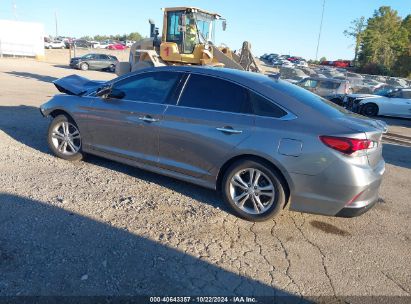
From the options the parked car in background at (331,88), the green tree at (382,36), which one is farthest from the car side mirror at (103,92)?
the green tree at (382,36)

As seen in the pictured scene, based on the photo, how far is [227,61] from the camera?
14.2 meters

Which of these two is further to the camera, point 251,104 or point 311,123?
point 251,104

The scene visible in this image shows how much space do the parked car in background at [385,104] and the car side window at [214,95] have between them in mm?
13150

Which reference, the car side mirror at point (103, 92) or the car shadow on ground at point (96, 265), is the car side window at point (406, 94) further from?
the car shadow on ground at point (96, 265)

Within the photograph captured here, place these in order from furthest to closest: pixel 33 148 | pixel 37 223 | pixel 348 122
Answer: pixel 33 148 < pixel 348 122 < pixel 37 223

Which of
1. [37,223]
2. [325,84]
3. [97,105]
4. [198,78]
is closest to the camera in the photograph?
[37,223]

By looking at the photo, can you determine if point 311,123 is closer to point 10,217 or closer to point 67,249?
point 67,249

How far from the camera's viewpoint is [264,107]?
4160 mm

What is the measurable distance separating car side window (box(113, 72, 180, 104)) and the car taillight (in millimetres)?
2049

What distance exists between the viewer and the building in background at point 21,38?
1462 inches

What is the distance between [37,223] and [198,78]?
245 cm

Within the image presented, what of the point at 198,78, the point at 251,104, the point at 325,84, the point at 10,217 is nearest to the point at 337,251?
the point at 251,104

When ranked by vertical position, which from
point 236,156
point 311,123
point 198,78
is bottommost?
point 236,156

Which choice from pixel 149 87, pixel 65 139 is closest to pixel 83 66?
pixel 65 139
